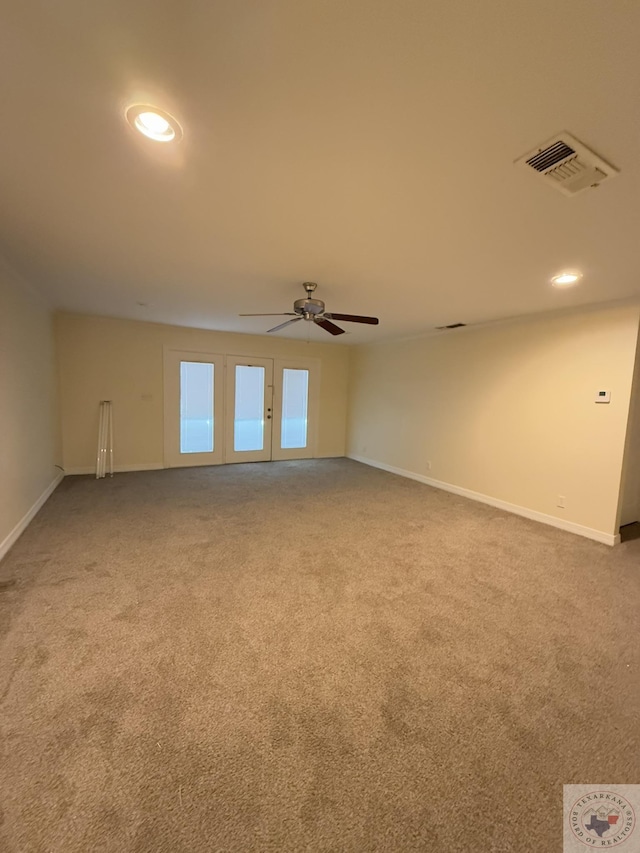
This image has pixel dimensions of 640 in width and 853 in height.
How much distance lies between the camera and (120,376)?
555 cm

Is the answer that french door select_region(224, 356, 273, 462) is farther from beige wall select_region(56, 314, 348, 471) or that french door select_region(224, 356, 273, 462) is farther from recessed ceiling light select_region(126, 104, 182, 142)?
recessed ceiling light select_region(126, 104, 182, 142)

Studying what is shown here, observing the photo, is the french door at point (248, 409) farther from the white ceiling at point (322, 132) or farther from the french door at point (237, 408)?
the white ceiling at point (322, 132)

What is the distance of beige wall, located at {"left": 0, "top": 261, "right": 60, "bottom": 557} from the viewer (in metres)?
2.89

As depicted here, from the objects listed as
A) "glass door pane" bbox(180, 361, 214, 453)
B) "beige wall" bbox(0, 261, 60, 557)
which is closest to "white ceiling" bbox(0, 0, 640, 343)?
Result: "beige wall" bbox(0, 261, 60, 557)

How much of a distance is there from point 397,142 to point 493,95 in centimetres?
37

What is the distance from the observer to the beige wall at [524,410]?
352 cm

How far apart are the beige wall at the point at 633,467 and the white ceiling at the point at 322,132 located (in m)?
1.35

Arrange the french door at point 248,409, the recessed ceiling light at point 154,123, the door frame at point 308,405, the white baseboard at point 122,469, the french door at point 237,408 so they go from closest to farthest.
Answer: the recessed ceiling light at point 154,123, the white baseboard at point 122,469, the french door at point 237,408, the french door at point 248,409, the door frame at point 308,405

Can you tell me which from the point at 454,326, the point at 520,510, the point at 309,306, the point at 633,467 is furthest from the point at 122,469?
the point at 633,467

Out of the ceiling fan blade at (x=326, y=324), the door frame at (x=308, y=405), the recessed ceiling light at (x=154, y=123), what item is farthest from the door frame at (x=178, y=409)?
the recessed ceiling light at (x=154, y=123)

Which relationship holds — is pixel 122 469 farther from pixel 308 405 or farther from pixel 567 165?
pixel 567 165

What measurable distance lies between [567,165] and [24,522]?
15.9ft

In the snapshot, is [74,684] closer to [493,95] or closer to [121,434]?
[493,95]

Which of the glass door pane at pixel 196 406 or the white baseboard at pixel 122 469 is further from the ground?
the glass door pane at pixel 196 406
